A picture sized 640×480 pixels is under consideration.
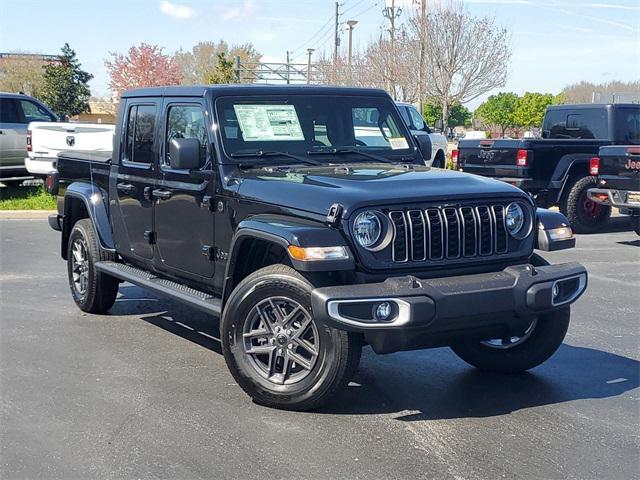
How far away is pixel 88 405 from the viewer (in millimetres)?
5117

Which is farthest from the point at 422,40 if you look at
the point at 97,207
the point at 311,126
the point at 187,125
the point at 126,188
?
the point at 187,125

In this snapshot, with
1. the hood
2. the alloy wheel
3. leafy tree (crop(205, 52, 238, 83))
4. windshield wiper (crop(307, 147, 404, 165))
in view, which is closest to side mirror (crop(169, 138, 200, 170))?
the hood

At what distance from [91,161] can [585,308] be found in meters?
4.78

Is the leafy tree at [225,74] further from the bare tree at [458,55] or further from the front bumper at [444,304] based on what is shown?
the front bumper at [444,304]

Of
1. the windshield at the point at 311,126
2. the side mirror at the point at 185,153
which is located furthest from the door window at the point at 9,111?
the side mirror at the point at 185,153

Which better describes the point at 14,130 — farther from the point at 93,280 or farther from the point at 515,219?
the point at 515,219

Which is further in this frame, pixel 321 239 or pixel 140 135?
pixel 140 135

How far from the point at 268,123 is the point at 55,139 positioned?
10.1m

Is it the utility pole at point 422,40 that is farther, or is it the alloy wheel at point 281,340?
the utility pole at point 422,40

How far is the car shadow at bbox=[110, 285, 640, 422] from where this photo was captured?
5125mm

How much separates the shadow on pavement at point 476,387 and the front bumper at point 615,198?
6351 mm

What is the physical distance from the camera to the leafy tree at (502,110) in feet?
162

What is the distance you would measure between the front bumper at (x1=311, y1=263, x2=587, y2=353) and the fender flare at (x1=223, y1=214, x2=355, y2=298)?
143 millimetres

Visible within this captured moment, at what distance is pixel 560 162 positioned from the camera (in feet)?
45.8
